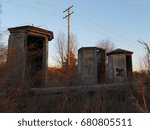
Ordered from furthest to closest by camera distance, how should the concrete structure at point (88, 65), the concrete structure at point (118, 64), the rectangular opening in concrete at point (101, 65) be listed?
the concrete structure at point (118, 64) < the rectangular opening in concrete at point (101, 65) < the concrete structure at point (88, 65)

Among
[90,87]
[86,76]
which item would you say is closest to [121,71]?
[86,76]

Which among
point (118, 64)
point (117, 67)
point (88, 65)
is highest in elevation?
point (118, 64)

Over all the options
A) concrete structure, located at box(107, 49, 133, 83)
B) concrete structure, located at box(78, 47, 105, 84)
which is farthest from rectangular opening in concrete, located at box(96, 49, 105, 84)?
concrete structure, located at box(107, 49, 133, 83)

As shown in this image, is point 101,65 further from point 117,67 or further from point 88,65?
point 117,67

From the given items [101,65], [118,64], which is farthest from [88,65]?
[118,64]

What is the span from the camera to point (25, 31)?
12086 millimetres

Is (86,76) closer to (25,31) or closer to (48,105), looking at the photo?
(25,31)

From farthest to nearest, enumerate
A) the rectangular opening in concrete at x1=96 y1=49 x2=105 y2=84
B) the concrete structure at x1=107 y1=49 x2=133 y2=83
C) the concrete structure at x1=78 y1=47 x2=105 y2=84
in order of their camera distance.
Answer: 1. the concrete structure at x1=107 y1=49 x2=133 y2=83
2. the rectangular opening in concrete at x1=96 y1=49 x2=105 y2=84
3. the concrete structure at x1=78 y1=47 x2=105 y2=84

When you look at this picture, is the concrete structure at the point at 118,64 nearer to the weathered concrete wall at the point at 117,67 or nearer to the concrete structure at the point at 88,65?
the weathered concrete wall at the point at 117,67

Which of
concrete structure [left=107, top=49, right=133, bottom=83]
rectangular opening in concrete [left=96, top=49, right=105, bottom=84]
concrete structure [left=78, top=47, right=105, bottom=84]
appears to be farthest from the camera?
concrete structure [left=107, top=49, right=133, bottom=83]

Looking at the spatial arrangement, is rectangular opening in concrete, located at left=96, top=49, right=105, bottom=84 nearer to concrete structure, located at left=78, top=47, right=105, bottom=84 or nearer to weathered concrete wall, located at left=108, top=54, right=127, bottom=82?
concrete structure, located at left=78, top=47, right=105, bottom=84

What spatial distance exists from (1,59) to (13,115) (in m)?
3.03

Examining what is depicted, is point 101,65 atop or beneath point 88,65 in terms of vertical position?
atop

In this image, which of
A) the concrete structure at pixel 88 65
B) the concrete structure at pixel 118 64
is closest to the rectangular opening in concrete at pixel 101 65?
the concrete structure at pixel 88 65
